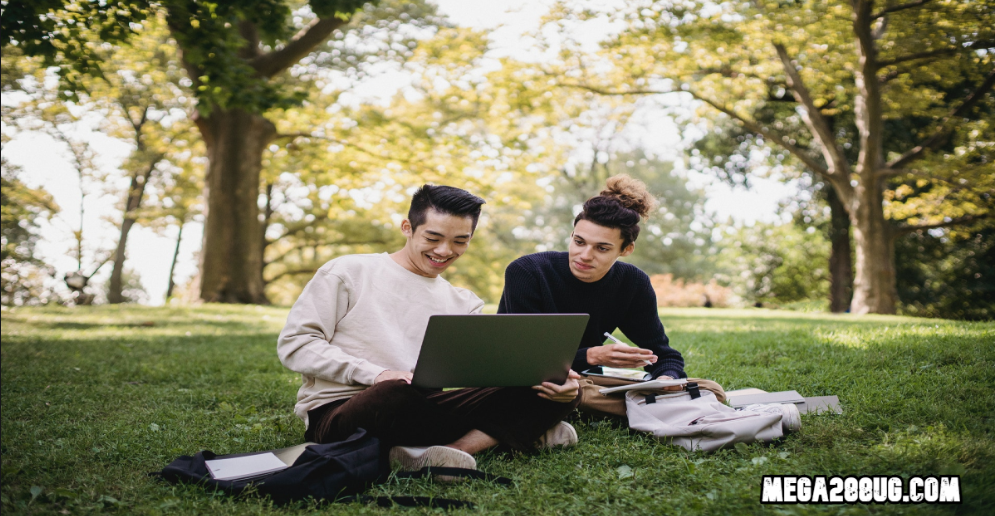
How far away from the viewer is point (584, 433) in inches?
137

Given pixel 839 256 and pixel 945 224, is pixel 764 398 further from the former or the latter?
pixel 839 256

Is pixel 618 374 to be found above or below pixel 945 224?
below

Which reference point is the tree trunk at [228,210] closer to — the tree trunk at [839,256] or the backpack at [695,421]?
the backpack at [695,421]

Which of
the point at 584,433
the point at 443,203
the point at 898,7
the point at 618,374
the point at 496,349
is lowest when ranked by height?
the point at 584,433

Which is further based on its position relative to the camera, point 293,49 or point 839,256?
point 839,256

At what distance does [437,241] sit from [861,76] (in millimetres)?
11813

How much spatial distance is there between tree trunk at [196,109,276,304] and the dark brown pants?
1038 centimetres

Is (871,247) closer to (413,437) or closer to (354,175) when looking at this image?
(354,175)

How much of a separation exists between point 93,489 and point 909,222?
50.4ft

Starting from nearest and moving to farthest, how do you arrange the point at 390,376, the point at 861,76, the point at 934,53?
the point at 390,376
the point at 934,53
the point at 861,76

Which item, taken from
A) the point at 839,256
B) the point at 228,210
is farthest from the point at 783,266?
the point at 228,210

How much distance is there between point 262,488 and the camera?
2479mm

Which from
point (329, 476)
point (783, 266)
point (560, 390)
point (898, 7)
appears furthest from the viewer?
point (783, 266)

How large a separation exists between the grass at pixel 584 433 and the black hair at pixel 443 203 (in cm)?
114
